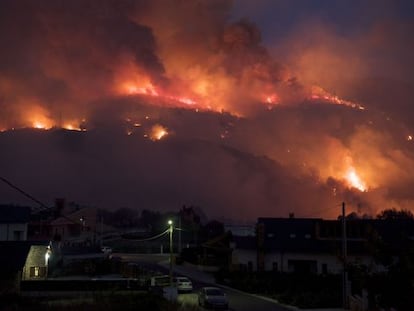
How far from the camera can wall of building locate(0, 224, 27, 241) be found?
59756 mm

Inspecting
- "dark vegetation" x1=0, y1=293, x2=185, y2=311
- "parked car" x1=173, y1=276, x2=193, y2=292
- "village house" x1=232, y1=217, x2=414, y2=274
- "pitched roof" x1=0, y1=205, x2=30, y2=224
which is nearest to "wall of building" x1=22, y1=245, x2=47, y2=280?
"pitched roof" x1=0, y1=205, x2=30, y2=224

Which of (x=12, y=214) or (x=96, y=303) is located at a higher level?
(x=12, y=214)

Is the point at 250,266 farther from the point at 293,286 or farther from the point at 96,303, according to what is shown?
the point at 96,303

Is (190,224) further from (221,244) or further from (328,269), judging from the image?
(328,269)

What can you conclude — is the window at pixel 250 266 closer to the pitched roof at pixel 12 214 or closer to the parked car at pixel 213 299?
the parked car at pixel 213 299

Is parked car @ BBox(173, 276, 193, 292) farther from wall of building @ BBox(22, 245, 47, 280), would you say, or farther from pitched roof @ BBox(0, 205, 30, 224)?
pitched roof @ BBox(0, 205, 30, 224)

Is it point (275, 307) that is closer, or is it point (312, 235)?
point (275, 307)

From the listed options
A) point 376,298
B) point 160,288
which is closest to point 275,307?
point 160,288

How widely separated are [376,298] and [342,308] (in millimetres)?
25494

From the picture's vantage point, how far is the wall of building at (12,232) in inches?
2353

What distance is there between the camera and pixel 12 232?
60500 mm

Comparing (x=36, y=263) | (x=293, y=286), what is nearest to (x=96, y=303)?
(x=293, y=286)

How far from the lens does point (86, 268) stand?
2299 inches

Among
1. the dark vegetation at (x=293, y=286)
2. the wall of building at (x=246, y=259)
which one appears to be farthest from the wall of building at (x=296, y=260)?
the dark vegetation at (x=293, y=286)
